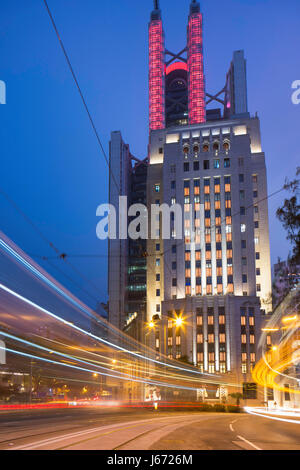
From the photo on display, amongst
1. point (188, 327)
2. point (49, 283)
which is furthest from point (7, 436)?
point (188, 327)

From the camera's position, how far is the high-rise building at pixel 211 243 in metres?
96.4

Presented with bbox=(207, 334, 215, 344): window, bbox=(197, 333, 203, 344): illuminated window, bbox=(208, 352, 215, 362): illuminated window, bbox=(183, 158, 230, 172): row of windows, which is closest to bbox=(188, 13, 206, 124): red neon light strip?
bbox=(183, 158, 230, 172): row of windows

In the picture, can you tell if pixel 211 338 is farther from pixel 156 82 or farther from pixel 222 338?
pixel 156 82

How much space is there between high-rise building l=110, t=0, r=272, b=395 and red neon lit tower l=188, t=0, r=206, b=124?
32 cm

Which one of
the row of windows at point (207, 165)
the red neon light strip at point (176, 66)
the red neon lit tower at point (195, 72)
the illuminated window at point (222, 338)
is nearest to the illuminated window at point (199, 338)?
the illuminated window at point (222, 338)

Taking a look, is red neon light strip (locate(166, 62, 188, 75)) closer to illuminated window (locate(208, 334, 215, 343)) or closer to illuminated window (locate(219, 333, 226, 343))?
illuminated window (locate(208, 334, 215, 343))

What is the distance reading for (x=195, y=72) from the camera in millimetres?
127250

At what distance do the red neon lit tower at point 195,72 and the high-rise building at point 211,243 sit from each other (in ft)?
1.06

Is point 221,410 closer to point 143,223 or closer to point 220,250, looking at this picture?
point 220,250

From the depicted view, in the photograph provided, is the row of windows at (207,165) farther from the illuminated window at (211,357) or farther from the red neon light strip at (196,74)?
the illuminated window at (211,357)

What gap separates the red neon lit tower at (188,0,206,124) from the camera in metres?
125

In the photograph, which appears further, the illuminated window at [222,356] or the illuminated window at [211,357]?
the illuminated window at [211,357]

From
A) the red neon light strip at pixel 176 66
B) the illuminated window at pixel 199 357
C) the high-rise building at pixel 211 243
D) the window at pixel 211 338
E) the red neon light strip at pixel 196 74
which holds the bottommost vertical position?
the illuminated window at pixel 199 357

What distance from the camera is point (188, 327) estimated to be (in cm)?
9906
